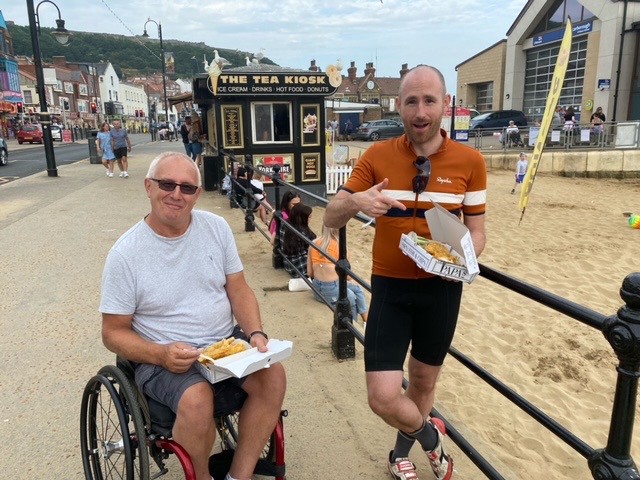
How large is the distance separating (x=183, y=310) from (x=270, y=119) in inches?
427

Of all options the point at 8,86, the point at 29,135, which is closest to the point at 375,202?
the point at 29,135

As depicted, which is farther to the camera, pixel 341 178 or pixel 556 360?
pixel 341 178

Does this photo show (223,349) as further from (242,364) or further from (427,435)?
(427,435)

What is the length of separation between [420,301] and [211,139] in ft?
42.9

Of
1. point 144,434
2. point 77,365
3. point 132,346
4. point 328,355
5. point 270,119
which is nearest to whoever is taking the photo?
point 144,434

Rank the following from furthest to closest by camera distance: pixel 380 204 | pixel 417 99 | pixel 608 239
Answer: pixel 608 239, pixel 417 99, pixel 380 204

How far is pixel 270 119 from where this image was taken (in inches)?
494

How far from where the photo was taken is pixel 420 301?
209cm

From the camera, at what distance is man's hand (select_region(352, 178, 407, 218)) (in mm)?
1897

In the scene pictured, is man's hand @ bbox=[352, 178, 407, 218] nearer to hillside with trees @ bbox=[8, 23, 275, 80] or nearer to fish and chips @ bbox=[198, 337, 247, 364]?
fish and chips @ bbox=[198, 337, 247, 364]

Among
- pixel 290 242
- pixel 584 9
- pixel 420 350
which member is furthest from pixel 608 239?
pixel 584 9

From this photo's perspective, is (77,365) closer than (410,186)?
No

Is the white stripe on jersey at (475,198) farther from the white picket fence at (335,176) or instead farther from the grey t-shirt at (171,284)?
the white picket fence at (335,176)

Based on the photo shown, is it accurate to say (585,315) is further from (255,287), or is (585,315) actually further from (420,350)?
(255,287)
